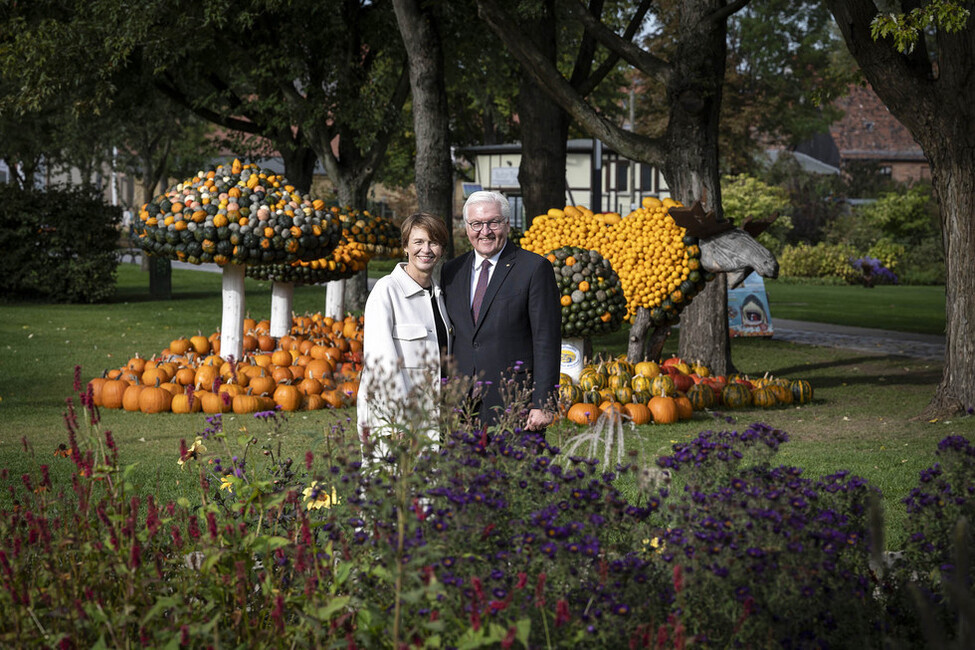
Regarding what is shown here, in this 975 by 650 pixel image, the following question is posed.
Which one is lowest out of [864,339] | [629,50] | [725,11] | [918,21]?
[864,339]

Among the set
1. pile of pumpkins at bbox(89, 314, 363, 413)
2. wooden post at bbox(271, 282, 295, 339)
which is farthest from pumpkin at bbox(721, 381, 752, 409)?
wooden post at bbox(271, 282, 295, 339)

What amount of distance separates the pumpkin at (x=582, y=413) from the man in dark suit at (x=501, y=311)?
377 centimetres

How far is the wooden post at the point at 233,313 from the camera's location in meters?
10.6

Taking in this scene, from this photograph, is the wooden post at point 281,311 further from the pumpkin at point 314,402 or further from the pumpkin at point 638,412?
the pumpkin at point 638,412

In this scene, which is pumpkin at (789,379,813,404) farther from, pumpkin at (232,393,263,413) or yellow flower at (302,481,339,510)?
yellow flower at (302,481,339,510)

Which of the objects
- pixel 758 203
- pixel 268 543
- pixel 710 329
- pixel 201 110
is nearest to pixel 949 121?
pixel 710 329

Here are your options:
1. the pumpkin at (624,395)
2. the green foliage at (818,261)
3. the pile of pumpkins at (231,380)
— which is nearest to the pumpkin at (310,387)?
the pile of pumpkins at (231,380)

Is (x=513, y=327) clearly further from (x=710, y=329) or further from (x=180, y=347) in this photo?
(x=180, y=347)

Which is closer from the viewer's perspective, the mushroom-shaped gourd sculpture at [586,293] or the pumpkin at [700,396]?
A: the mushroom-shaped gourd sculpture at [586,293]

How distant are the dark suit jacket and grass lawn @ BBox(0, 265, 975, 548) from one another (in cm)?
35

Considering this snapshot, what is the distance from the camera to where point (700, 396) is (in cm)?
967

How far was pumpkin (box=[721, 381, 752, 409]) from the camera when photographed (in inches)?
388

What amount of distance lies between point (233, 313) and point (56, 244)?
11.2 metres

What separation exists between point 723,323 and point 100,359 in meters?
7.39
